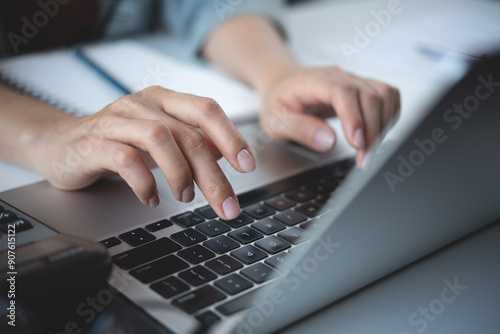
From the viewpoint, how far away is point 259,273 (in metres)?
0.35

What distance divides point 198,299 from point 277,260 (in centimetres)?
7

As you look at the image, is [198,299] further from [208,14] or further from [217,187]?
[208,14]

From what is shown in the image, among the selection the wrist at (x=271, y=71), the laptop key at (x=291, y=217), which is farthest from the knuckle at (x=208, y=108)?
the wrist at (x=271, y=71)

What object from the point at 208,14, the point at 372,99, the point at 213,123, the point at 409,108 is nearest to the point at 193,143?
the point at 213,123

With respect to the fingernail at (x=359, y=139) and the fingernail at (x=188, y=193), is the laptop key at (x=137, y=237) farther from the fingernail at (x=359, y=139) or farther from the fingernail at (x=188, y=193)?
the fingernail at (x=359, y=139)

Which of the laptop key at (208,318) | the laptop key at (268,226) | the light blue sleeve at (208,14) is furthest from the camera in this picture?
the light blue sleeve at (208,14)

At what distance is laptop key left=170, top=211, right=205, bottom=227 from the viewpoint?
0.40m

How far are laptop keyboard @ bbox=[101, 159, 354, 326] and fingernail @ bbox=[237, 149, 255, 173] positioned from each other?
0.04 metres

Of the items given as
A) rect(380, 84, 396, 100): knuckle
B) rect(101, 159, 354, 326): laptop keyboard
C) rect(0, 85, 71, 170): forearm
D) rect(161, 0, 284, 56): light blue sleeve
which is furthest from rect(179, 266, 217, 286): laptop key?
rect(161, 0, 284, 56): light blue sleeve

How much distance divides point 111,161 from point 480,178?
0.31 m

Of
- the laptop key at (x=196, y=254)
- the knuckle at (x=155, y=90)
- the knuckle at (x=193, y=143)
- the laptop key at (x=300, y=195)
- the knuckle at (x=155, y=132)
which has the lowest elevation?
the laptop key at (x=300, y=195)

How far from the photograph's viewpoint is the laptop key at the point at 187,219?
15.9 inches

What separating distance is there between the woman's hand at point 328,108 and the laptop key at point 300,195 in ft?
0.26

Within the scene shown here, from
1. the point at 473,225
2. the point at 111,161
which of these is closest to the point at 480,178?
the point at 473,225
